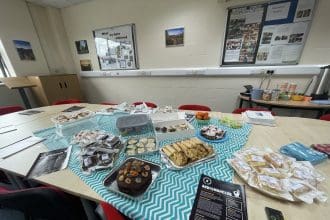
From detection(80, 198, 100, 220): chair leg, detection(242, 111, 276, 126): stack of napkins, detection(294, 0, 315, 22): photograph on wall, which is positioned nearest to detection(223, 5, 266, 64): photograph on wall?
detection(294, 0, 315, 22): photograph on wall

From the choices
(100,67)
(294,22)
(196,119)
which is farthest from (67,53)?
(294,22)

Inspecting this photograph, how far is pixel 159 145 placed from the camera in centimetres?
97

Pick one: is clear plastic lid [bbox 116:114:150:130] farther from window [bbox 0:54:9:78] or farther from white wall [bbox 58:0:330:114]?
window [bbox 0:54:9:78]

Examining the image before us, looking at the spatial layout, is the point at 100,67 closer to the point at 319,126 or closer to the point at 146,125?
the point at 146,125

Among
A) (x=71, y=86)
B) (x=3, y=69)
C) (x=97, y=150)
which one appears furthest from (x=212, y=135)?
(x=3, y=69)

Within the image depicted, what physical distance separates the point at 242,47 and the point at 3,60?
13.9ft

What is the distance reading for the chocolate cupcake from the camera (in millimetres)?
609

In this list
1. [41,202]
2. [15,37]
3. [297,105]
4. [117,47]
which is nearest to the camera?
[41,202]

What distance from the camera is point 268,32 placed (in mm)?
2059

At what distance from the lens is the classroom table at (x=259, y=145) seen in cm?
54

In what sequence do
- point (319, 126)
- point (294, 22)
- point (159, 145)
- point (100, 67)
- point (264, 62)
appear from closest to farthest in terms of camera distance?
point (159, 145) → point (319, 126) → point (294, 22) → point (264, 62) → point (100, 67)

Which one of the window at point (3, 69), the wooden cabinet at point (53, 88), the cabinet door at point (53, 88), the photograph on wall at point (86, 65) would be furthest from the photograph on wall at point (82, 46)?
the window at point (3, 69)

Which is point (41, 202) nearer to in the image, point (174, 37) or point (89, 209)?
point (89, 209)

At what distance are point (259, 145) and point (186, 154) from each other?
0.51 metres
